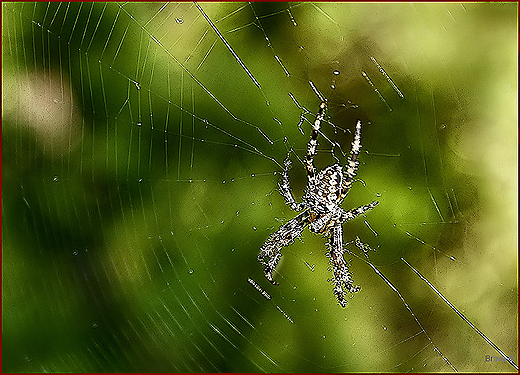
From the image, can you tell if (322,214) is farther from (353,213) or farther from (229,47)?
(229,47)

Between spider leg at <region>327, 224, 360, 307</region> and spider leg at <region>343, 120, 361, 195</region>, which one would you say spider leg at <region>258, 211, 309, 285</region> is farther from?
spider leg at <region>343, 120, 361, 195</region>

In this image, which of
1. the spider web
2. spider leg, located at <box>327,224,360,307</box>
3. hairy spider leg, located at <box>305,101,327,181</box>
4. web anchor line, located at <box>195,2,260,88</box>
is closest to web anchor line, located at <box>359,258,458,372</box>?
the spider web

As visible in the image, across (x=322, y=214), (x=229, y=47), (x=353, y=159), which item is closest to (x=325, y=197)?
(x=322, y=214)

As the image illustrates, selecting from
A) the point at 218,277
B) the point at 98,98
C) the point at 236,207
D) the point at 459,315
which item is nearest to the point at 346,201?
the point at 236,207

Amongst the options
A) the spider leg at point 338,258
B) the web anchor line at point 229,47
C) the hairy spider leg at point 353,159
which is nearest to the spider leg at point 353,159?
the hairy spider leg at point 353,159

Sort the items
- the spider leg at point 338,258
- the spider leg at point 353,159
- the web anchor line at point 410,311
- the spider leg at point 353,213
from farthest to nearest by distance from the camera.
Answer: the web anchor line at point 410,311, the spider leg at point 338,258, the spider leg at point 353,213, the spider leg at point 353,159

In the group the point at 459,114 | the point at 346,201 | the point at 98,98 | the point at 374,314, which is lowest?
the point at 374,314

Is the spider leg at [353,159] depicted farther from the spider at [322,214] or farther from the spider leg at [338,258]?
the spider leg at [338,258]

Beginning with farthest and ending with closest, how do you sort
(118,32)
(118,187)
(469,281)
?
1. (469,281)
2. (118,187)
3. (118,32)

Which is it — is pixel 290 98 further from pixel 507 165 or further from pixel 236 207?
pixel 507 165
